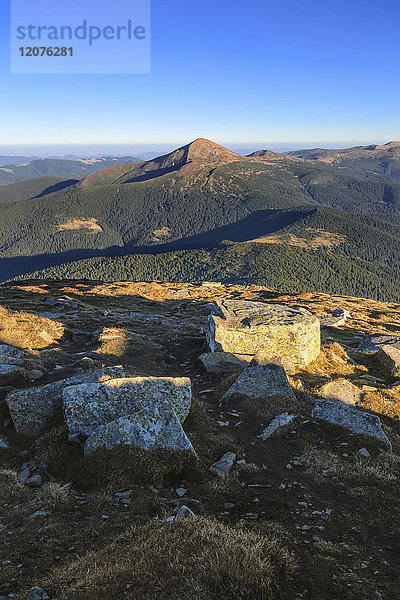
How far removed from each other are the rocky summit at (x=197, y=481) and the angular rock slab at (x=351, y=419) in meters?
0.05

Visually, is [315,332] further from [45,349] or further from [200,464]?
[45,349]

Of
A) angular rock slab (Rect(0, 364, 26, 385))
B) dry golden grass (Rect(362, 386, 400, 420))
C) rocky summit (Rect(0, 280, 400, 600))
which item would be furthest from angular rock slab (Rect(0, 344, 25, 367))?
dry golden grass (Rect(362, 386, 400, 420))

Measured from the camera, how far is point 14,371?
1608cm

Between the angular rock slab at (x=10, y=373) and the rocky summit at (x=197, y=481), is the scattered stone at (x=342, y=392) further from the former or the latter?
the angular rock slab at (x=10, y=373)

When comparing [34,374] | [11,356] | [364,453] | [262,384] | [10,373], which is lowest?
[364,453]

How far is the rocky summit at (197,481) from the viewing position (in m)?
5.81

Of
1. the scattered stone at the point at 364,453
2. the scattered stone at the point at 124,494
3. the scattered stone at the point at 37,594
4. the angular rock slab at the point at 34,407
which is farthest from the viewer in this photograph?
the angular rock slab at the point at 34,407

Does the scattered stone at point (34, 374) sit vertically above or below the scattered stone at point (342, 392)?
above

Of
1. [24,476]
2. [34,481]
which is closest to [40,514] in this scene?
[34,481]

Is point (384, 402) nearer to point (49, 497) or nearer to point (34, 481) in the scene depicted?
point (49, 497)

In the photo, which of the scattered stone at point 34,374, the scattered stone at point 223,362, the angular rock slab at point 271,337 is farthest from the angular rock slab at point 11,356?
the angular rock slab at point 271,337

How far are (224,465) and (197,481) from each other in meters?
1.11

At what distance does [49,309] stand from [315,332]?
105ft

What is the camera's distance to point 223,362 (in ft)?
66.6
